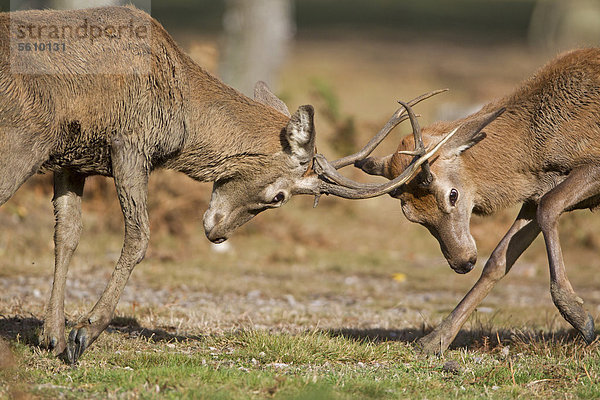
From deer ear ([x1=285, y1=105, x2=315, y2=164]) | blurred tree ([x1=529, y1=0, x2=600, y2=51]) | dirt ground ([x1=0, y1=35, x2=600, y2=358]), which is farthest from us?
blurred tree ([x1=529, y1=0, x2=600, y2=51])

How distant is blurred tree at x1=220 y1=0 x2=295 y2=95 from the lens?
18.6 metres

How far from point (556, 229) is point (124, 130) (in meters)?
3.77

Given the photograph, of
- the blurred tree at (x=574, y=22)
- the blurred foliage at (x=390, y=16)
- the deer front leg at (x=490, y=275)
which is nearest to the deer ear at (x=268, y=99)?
the deer front leg at (x=490, y=275)

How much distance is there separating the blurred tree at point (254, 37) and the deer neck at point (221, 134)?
1121 centimetres

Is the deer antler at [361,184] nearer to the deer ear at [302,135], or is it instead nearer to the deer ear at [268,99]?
the deer ear at [302,135]

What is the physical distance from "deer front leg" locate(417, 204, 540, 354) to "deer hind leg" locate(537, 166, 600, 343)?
681 mm

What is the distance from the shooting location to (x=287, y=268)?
523 inches

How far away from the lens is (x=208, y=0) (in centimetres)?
5500

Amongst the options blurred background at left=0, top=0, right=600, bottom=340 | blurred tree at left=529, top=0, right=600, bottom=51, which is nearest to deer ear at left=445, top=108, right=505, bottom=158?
blurred background at left=0, top=0, right=600, bottom=340

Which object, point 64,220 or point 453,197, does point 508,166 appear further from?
point 64,220

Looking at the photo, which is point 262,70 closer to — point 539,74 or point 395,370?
point 539,74

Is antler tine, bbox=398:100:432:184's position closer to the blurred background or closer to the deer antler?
the deer antler

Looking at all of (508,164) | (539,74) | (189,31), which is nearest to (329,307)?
(508,164)

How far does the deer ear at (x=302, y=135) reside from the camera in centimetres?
696
